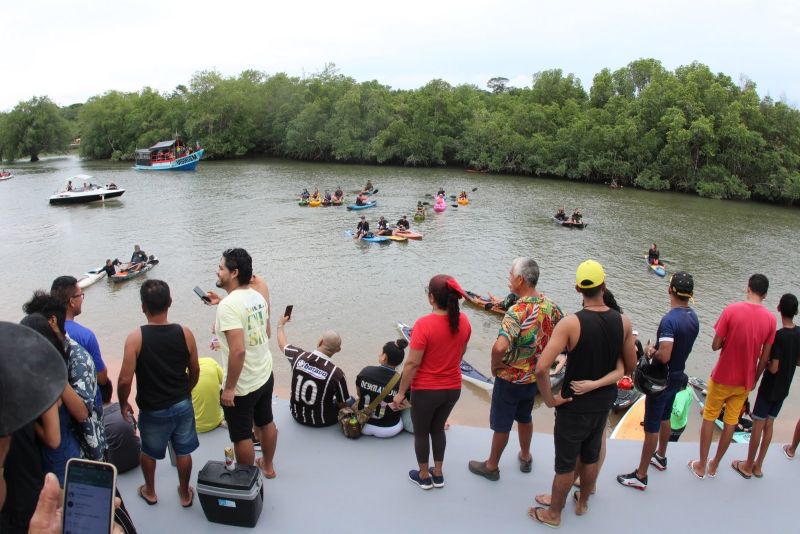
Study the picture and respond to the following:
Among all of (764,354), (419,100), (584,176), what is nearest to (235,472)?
(764,354)

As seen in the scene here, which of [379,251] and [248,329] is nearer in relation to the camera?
[248,329]

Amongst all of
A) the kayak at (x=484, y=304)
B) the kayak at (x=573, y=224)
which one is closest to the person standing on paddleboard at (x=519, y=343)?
the kayak at (x=484, y=304)

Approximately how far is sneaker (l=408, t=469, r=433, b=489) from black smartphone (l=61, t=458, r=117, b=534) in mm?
2727

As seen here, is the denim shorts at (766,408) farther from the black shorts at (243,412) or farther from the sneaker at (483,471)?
the black shorts at (243,412)

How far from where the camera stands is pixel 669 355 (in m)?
4.38

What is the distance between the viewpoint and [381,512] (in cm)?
429

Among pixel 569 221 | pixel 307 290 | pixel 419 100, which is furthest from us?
pixel 419 100

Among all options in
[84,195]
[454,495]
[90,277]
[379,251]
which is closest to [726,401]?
[454,495]

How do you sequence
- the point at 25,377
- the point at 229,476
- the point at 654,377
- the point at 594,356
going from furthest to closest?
1. the point at 654,377
2. the point at 229,476
3. the point at 594,356
4. the point at 25,377

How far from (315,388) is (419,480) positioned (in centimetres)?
138

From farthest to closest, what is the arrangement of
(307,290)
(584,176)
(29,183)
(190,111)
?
(190,111), (584,176), (29,183), (307,290)

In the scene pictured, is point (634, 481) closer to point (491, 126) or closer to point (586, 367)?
point (586, 367)

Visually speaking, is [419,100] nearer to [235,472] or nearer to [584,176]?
[584,176]

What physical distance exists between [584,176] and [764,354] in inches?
1714
